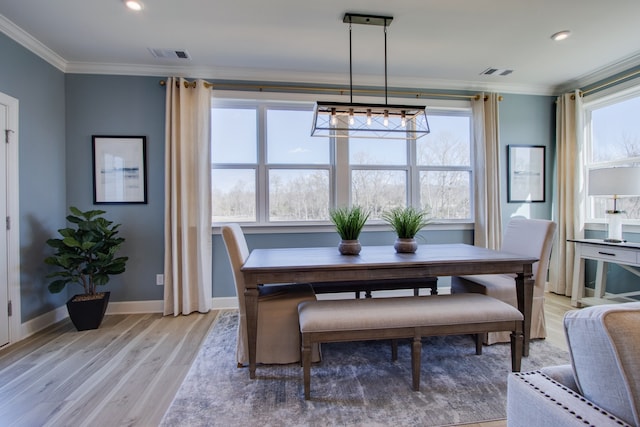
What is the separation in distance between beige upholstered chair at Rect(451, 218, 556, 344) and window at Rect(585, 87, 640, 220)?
1719 mm

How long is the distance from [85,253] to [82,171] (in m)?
0.94

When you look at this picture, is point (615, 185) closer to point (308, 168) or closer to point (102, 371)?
point (308, 168)

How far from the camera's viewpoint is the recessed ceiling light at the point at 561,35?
2.62 m

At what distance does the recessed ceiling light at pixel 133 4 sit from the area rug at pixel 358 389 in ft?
8.70

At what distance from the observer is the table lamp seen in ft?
8.92

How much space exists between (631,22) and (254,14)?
3.09 m

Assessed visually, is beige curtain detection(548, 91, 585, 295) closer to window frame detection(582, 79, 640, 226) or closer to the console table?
window frame detection(582, 79, 640, 226)

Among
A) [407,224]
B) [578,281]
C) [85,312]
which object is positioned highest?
[407,224]

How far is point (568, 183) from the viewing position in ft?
11.8

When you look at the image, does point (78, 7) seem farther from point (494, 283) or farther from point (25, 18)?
point (494, 283)

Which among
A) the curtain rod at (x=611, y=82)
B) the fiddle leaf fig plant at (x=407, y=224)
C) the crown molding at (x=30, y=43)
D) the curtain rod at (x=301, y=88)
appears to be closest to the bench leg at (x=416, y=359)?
the fiddle leaf fig plant at (x=407, y=224)

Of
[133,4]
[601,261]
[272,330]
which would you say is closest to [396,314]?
[272,330]

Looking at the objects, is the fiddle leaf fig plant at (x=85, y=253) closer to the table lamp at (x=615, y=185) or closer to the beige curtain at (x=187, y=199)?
the beige curtain at (x=187, y=199)

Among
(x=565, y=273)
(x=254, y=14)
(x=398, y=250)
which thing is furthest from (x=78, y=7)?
(x=565, y=273)
